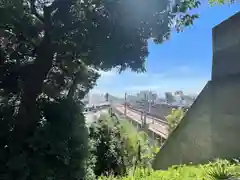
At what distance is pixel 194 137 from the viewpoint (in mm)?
8500

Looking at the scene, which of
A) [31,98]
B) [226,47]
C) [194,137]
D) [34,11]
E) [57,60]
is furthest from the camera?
[194,137]

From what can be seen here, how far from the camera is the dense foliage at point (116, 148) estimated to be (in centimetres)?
1109

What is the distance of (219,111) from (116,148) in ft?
17.4

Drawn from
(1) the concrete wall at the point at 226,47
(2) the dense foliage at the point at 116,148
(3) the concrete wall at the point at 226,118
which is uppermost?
(1) the concrete wall at the point at 226,47

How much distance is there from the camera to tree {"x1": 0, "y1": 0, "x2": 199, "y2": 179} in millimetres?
5141

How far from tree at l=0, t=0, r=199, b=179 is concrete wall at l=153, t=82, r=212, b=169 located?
2.74m

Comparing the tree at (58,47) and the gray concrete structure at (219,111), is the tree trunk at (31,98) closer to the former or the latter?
the tree at (58,47)

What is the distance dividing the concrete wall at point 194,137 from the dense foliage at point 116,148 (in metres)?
2.17

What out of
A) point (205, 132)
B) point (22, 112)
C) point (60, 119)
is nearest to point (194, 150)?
point (205, 132)

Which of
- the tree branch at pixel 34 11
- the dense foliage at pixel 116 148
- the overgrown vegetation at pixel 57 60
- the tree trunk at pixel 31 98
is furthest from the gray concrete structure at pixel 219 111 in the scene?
the tree branch at pixel 34 11

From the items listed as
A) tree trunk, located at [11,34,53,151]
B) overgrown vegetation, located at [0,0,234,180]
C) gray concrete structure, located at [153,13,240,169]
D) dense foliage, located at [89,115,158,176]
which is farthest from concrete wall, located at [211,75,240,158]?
tree trunk, located at [11,34,53,151]

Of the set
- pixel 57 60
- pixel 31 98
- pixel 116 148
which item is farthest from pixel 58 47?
pixel 116 148

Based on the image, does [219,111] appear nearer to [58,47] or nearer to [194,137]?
[194,137]

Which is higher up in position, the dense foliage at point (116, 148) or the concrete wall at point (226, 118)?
the concrete wall at point (226, 118)
